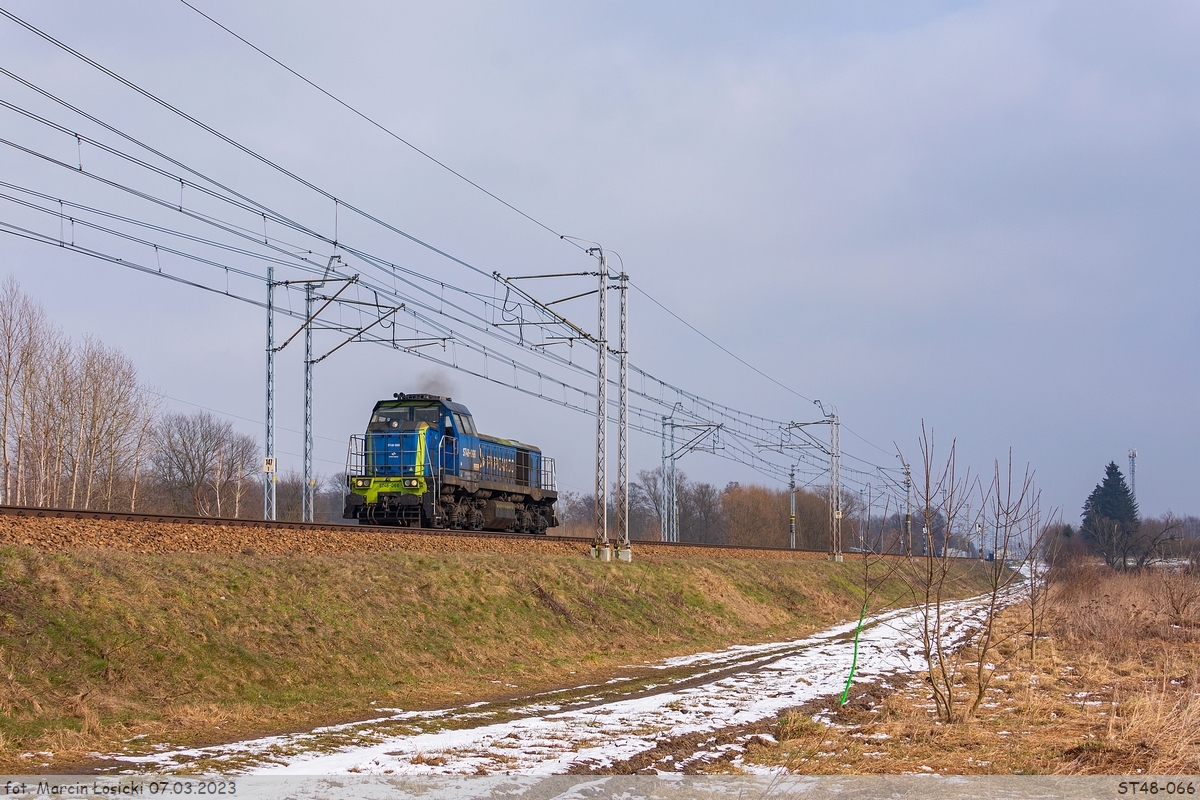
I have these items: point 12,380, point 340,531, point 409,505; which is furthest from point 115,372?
point 340,531

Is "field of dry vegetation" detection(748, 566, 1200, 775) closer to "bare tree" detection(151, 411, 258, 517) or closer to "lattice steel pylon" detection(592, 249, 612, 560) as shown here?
"lattice steel pylon" detection(592, 249, 612, 560)

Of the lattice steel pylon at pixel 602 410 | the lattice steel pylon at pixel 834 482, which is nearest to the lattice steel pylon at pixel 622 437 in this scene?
the lattice steel pylon at pixel 602 410

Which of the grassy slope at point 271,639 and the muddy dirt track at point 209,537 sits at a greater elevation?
the muddy dirt track at point 209,537

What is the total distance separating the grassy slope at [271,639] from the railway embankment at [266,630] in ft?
0.11

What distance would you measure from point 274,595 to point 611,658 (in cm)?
799

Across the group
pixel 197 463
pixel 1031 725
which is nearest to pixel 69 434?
pixel 197 463

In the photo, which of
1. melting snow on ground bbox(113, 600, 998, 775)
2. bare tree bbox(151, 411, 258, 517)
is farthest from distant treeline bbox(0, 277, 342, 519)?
melting snow on ground bbox(113, 600, 998, 775)

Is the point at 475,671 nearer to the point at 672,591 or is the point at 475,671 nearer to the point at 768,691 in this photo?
the point at 768,691

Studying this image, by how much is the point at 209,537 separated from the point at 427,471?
12007mm

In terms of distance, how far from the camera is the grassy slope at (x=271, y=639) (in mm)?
11180

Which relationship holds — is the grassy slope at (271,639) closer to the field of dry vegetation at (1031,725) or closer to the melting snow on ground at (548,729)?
the melting snow on ground at (548,729)

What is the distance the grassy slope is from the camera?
1118 centimetres

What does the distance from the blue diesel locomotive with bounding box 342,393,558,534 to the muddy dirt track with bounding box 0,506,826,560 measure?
3.45 m

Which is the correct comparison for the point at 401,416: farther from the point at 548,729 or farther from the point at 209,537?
the point at 548,729
